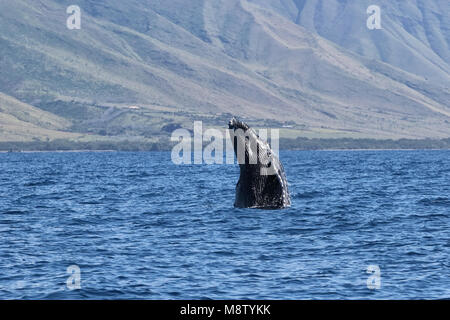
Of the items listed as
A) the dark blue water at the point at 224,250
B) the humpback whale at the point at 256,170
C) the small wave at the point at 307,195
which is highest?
the humpback whale at the point at 256,170

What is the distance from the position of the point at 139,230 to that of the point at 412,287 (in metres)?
14.4

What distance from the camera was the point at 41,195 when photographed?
5456 cm

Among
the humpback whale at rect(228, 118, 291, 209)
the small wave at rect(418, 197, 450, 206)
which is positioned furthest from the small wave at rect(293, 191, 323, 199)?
the humpback whale at rect(228, 118, 291, 209)

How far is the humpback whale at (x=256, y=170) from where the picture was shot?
26219 millimetres

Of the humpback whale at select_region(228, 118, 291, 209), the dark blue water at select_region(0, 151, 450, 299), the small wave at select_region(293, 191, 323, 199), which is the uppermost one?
the humpback whale at select_region(228, 118, 291, 209)

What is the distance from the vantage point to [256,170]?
27062mm

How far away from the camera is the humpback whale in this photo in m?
26.2

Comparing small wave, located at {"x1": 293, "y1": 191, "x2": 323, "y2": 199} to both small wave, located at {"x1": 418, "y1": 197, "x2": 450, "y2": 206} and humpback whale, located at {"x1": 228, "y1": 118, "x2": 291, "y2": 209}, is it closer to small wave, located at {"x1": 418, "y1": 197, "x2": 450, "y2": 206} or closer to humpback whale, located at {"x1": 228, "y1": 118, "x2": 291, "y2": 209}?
small wave, located at {"x1": 418, "y1": 197, "x2": 450, "y2": 206}

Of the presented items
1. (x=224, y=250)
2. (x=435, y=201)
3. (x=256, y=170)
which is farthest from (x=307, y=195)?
(x=224, y=250)

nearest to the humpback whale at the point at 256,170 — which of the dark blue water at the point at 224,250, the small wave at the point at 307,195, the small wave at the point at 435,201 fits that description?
the dark blue water at the point at 224,250

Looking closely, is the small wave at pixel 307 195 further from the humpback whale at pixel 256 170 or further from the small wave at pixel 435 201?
the humpback whale at pixel 256 170

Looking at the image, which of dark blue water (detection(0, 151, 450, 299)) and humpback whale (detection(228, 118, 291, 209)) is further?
humpback whale (detection(228, 118, 291, 209))
